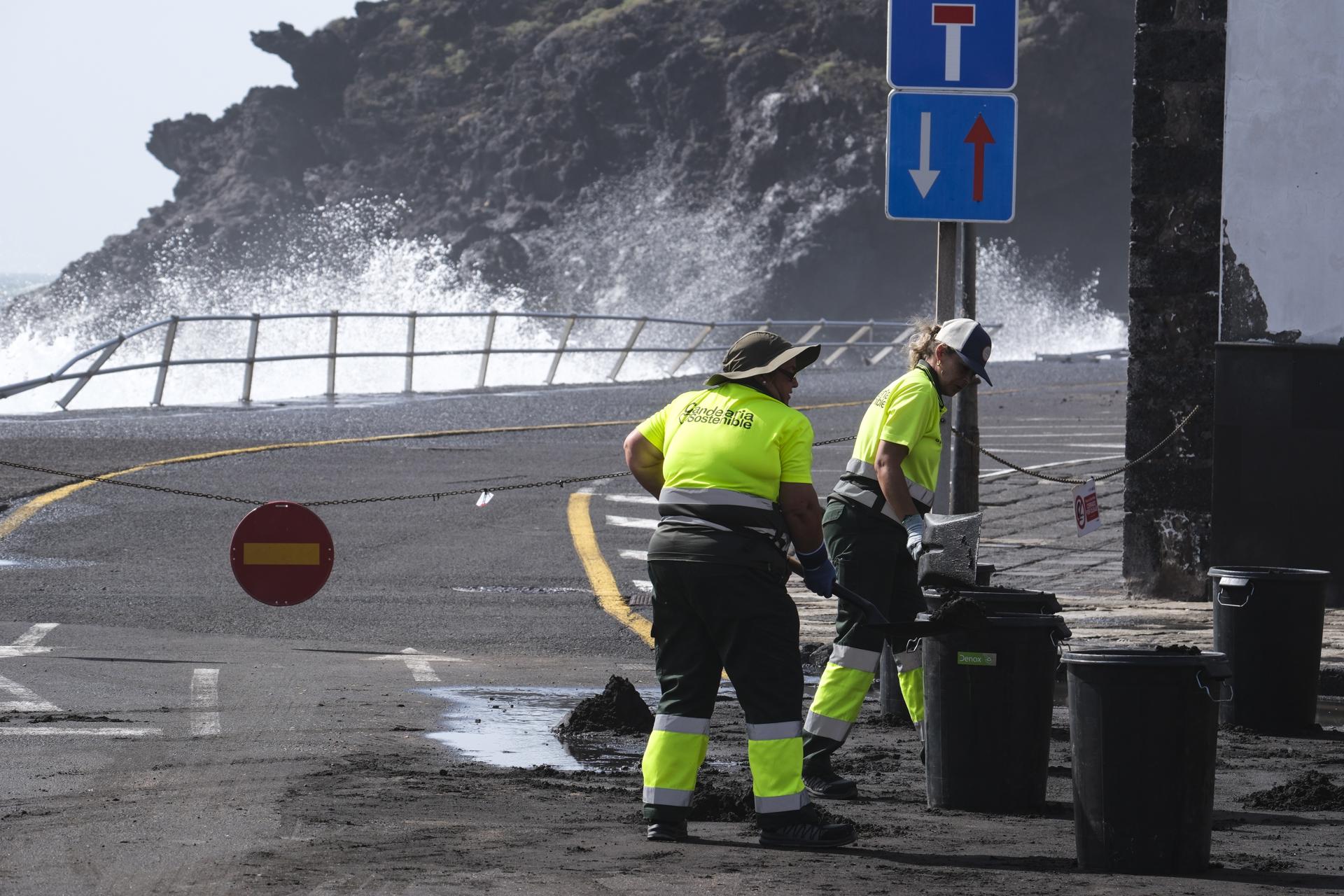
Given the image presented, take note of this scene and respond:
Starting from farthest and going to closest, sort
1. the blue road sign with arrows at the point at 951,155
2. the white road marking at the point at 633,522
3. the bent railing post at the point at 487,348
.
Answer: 1. the bent railing post at the point at 487,348
2. the white road marking at the point at 633,522
3. the blue road sign with arrows at the point at 951,155

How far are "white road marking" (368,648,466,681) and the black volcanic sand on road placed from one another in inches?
75.0

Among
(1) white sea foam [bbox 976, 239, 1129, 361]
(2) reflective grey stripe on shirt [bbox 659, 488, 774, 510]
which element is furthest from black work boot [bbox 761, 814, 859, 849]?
(1) white sea foam [bbox 976, 239, 1129, 361]

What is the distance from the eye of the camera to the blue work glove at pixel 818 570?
6332 millimetres

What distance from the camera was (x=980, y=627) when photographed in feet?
21.6

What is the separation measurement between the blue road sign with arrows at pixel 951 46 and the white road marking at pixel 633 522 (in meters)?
7.00

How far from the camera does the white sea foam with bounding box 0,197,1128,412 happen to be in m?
84.1

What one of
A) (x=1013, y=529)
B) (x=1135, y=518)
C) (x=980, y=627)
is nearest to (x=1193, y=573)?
(x=1135, y=518)

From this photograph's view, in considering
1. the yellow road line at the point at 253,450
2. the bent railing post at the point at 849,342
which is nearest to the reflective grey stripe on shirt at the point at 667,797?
the yellow road line at the point at 253,450

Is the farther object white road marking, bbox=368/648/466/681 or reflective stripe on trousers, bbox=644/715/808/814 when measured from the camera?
white road marking, bbox=368/648/466/681

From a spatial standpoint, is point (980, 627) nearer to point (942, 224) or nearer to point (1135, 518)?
point (942, 224)

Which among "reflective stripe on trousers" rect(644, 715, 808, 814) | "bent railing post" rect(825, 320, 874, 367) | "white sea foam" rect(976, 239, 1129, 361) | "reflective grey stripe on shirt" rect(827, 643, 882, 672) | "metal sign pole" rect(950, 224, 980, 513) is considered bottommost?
"reflective stripe on trousers" rect(644, 715, 808, 814)

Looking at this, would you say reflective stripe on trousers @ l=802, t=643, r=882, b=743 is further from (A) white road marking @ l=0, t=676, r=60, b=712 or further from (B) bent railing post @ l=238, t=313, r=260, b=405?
(B) bent railing post @ l=238, t=313, r=260, b=405

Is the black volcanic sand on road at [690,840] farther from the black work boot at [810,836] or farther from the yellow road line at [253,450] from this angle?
the yellow road line at [253,450]

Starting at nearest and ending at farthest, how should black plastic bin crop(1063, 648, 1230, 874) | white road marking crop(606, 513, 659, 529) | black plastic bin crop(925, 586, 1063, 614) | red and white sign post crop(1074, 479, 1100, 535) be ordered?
black plastic bin crop(1063, 648, 1230, 874), black plastic bin crop(925, 586, 1063, 614), red and white sign post crop(1074, 479, 1100, 535), white road marking crop(606, 513, 659, 529)
